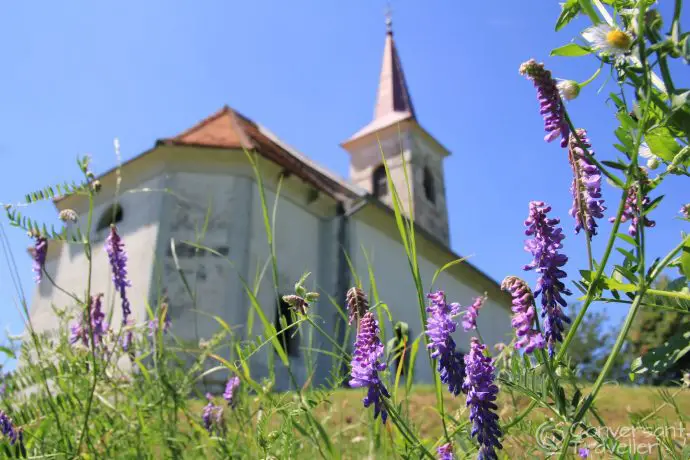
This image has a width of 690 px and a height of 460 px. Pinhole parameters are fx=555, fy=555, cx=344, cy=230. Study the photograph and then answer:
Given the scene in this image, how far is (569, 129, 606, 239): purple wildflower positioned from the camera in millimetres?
1021

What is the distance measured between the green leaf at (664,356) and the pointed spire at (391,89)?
900 inches

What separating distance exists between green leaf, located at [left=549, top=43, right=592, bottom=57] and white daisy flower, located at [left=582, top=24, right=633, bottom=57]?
110 millimetres

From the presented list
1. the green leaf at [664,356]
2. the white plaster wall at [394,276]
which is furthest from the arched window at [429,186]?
the green leaf at [664,356]

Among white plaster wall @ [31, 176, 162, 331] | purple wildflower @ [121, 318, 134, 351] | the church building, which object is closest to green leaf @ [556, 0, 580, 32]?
purple wildflower @ [121, 318, 134, 351]

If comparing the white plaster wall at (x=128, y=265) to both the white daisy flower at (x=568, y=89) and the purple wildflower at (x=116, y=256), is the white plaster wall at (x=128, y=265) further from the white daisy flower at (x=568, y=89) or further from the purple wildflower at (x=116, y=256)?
the white daisy flower at (x=568, y=89)

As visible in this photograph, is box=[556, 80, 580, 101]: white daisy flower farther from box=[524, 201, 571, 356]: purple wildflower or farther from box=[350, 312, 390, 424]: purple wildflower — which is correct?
box=[350, 312, 390, 424]: purple wildflower

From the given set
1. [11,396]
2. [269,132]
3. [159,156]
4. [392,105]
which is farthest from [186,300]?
[392,105]

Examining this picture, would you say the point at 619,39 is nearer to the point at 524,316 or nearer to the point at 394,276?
the point at 524,316

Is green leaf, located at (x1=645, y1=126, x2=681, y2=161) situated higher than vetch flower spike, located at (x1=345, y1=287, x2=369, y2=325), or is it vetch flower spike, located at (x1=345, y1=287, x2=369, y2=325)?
green leaf, located at (x1=645, y1=126, x2=681, y2=161)

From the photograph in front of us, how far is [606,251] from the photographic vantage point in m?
0.92

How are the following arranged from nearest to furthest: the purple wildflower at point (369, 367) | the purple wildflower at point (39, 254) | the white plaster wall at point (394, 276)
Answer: the purple wildflower at point (369, 367) < the purple wildflower at point (39, 254) < the white plaster wall at point (394, 276)

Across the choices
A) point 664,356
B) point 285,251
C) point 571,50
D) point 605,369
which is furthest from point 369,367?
point 285,251

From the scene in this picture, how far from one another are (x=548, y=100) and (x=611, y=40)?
14 centimetres

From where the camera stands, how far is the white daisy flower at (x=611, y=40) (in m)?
0.95
